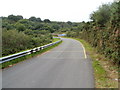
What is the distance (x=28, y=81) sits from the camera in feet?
24.9

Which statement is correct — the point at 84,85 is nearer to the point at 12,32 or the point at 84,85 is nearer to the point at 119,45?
the point at 119,45

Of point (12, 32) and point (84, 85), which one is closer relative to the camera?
point (84, 85)

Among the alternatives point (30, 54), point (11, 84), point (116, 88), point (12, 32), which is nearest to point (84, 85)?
point (116, 88)

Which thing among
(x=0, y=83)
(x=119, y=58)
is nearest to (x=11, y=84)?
(x=0, y=83)

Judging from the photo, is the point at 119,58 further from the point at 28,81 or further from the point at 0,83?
the point at 0,83

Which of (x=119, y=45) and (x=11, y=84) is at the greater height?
Answer: (x=119, y=45)

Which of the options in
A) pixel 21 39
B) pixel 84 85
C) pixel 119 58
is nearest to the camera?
pixel 84 85

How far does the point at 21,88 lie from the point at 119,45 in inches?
277

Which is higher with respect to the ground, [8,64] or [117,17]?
[117,17]

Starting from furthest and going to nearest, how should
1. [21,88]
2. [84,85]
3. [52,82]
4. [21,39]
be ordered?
[21,39]
[52,82]
[84,85]
[21,88]

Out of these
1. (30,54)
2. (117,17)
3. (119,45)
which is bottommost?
(30,54)

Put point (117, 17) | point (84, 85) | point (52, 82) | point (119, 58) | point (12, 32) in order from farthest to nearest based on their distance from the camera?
point (12, 32) → point (117, 17) → point (119, 58) → point (52, 82) → point (84, 85)

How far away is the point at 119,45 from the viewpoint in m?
10.5

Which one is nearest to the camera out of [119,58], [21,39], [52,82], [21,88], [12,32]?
[21,88]
